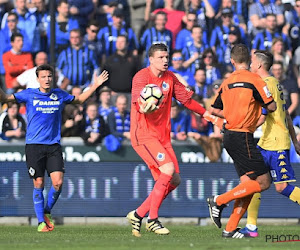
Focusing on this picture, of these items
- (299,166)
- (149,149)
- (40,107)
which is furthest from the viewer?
(299,166)

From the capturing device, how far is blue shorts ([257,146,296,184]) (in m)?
10.6

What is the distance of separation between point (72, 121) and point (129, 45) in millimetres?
2186

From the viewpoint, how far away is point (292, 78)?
53.3ft

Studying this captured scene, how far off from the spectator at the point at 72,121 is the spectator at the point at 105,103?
0.37 m

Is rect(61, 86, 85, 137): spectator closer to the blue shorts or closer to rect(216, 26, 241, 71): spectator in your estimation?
rect(216, 26, 241, 71): spectator

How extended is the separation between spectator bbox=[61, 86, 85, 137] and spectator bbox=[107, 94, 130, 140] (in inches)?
20.5

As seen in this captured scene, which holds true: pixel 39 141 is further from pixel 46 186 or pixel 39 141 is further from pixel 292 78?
pixel 292 78

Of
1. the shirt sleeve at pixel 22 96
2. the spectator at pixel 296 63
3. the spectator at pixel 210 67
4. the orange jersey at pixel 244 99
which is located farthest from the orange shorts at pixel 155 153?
the spectator at pixel 296 63

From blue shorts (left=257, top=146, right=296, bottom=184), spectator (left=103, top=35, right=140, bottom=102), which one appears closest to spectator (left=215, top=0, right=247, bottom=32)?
spectator (left=103, top=35, right=140, bottom=102)

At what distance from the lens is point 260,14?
56.1 ft

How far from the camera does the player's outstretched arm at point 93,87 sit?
455 inches

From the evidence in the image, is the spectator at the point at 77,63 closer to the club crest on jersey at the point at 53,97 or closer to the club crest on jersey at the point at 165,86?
the club crest on jersey at the point at 53,97

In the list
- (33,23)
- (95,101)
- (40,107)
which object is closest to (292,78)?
(95,101)

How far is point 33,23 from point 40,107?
4.71m
